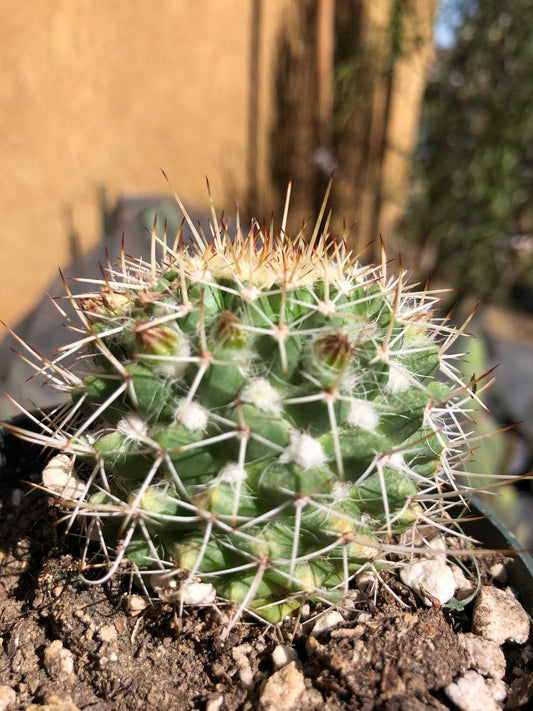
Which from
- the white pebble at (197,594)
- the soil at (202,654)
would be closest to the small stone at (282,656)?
the soil at (202,654)

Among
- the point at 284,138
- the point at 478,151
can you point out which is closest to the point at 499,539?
the point at 284,138

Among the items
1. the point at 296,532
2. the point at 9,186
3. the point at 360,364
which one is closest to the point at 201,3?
the point at 9,186

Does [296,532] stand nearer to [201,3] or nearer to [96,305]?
[96,305]

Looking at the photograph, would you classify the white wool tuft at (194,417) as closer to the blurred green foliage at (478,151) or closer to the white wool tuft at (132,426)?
the white wool tuft at (132,426)

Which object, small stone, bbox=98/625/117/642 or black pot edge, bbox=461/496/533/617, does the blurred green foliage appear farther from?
small stone, bbox=98/625/117/642

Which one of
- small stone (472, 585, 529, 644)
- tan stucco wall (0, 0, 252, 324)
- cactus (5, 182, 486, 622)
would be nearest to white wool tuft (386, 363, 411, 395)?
cactus (5, 182, 486, 622)

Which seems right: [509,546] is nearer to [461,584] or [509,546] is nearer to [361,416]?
[461,584]
